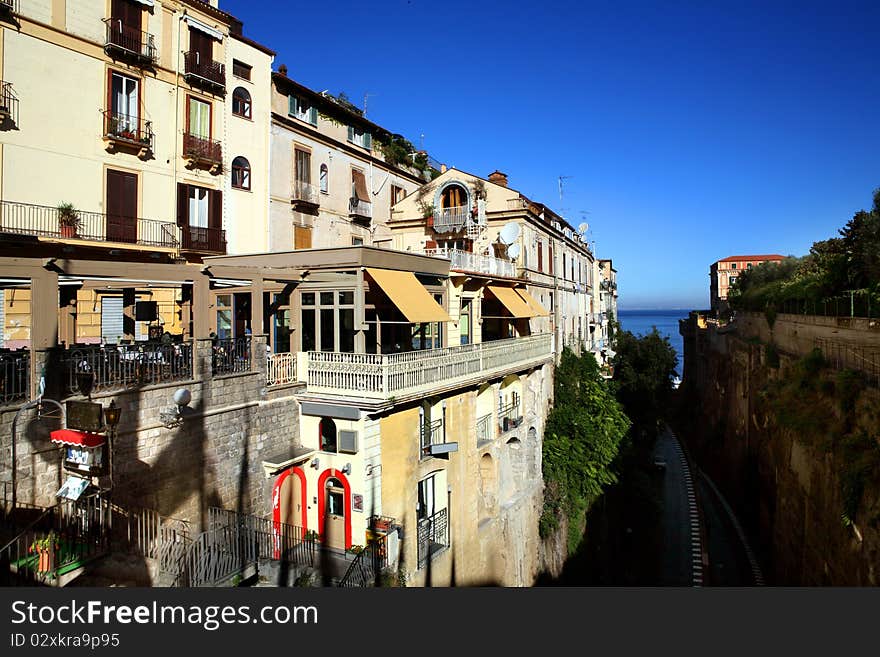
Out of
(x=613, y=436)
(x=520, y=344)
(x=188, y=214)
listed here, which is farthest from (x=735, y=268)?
(x=188, y=214)

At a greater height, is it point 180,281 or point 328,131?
point 328,131

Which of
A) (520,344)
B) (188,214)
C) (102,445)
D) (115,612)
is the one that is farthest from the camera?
(520,344)

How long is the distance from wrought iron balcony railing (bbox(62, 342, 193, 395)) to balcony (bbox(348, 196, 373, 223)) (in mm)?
13447

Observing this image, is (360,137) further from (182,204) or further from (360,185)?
(182,204)

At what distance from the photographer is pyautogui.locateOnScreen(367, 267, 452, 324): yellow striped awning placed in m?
13.9

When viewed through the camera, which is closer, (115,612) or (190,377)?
(115,612)

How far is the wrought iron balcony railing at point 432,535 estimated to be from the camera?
568 inches

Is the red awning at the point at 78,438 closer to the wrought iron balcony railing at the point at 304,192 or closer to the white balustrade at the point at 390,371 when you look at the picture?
the white balustrade at the point at 390,371

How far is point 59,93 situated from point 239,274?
8.20 metres

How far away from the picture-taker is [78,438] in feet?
27.3

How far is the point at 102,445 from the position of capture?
329 inches

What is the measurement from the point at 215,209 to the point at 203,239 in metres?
1.23

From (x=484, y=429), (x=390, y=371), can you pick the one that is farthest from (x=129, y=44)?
(x=484, y=429)

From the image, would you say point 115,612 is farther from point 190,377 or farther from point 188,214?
point 188,214
